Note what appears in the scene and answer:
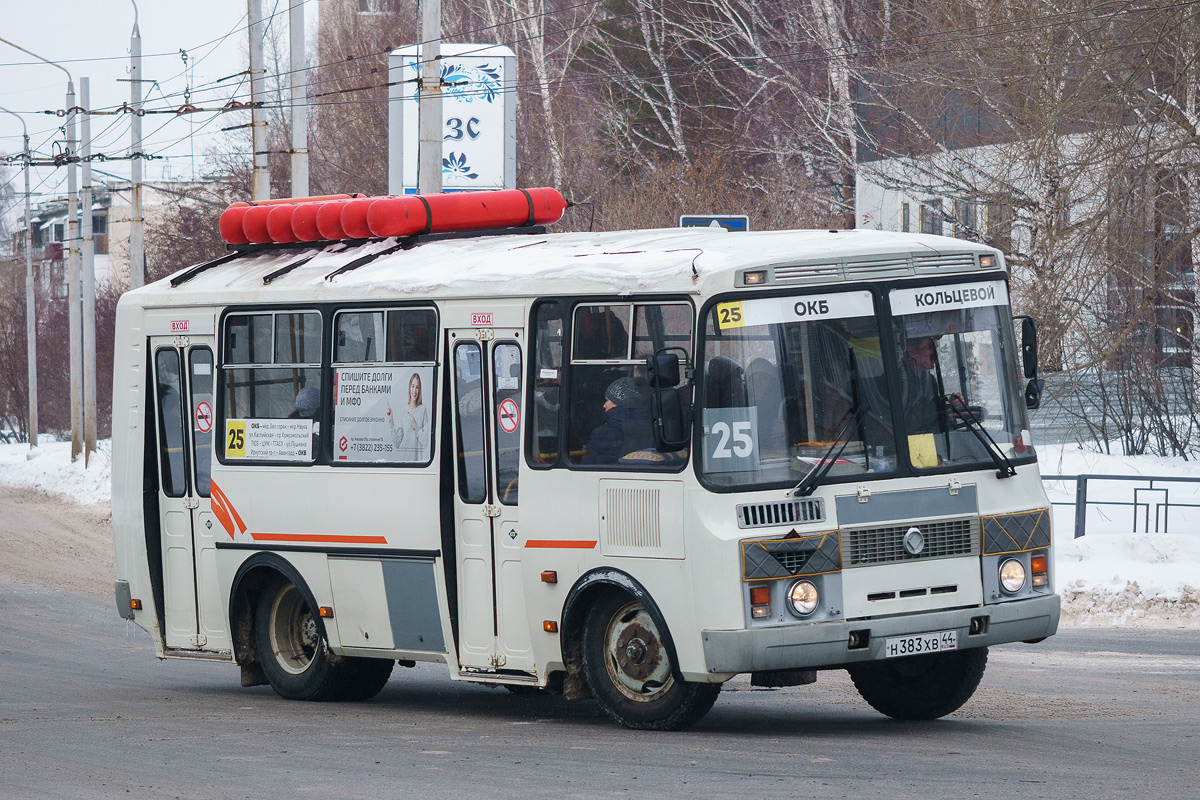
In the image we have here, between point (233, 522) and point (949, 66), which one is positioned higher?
point (949, 66)

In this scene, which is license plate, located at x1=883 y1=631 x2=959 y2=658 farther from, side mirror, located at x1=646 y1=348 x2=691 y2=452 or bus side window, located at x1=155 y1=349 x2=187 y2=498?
bus side window, located at x1=155 y1=349 x2=187 y2=498

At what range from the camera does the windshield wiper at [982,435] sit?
29.8 ft

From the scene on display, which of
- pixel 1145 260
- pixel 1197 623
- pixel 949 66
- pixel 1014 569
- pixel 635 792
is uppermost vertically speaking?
pixel 949 66

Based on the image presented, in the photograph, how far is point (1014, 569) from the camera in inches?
359

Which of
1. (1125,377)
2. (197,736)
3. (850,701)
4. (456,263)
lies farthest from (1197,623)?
(1125,377)

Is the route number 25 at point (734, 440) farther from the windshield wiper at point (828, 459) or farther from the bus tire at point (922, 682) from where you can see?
the bus tire at point (922, 682)

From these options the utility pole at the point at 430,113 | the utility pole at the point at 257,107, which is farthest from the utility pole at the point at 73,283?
the utility pole at the point at 430,113

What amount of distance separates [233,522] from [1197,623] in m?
8.74

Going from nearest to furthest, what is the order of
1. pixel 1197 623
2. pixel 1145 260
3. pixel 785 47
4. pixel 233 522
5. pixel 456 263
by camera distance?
pixel 456 263
pixel 233 522
pixel 1197 623
pixel 1145 260
pixel 785 47

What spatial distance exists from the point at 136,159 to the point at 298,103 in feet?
42.3

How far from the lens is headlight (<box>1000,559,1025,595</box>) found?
908cm

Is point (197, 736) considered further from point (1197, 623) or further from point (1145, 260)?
point (1145, 260)

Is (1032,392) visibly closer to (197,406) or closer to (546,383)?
(546,383)

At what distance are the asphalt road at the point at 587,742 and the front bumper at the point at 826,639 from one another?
424mm
